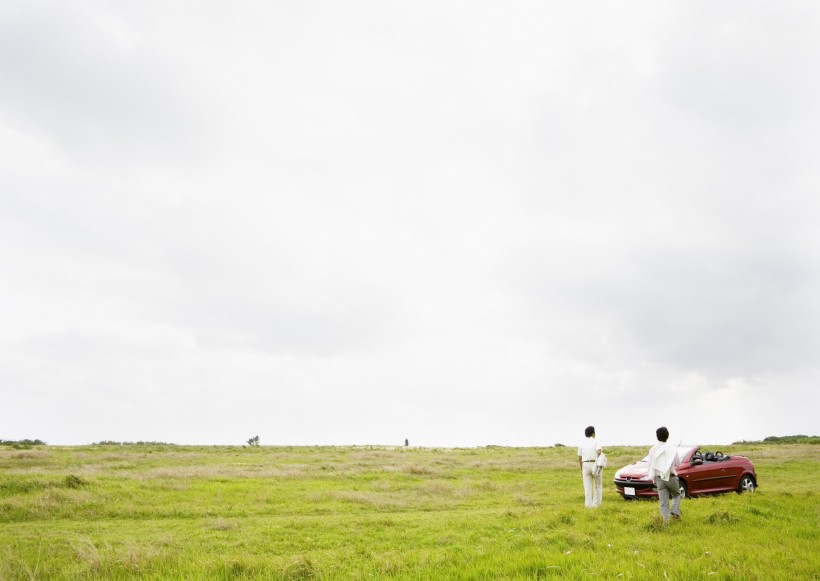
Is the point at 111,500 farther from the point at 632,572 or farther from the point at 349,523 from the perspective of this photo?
the point at 632,572

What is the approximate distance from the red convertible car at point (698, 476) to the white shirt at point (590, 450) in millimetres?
2020

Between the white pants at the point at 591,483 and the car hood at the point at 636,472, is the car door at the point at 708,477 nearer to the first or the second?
the car hood at the point at 636,472

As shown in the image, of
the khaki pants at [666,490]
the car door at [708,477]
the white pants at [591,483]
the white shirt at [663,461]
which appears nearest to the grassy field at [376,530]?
the khaki pants at [666,490]

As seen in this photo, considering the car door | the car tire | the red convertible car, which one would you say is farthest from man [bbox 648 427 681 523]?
the car tire

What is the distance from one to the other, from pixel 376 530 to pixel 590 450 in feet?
24.5

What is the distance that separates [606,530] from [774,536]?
3379 mm

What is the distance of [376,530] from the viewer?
14727mm

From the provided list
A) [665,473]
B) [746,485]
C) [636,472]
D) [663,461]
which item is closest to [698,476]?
[636,472]

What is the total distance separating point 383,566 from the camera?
9375mm

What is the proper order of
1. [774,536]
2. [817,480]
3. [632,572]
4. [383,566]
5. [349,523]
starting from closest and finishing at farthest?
[632,572] → [383,566] → [774,536] → [349,523] → [817,480]

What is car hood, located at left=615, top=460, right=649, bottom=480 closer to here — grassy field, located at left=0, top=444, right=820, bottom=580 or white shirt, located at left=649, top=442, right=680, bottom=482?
grassy field, located at left=0, top=444, right=820, bottom=580

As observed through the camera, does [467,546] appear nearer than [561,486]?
Yes

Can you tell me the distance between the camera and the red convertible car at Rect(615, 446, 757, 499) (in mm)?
17828

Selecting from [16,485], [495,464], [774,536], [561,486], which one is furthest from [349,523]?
[495,464]
